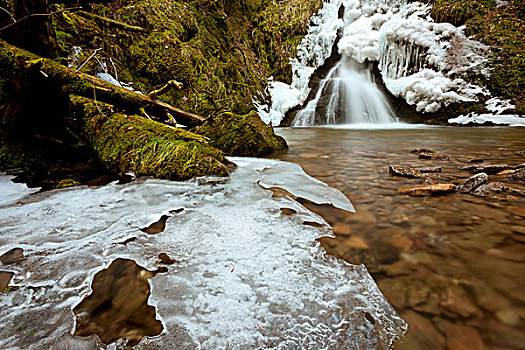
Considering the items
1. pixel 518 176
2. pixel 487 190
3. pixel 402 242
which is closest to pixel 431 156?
pixel 518 176

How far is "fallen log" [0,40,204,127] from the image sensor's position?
2.42 meters

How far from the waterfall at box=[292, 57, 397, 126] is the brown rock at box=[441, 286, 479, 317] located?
11326 mm

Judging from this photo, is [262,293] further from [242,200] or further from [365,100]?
[365,100]

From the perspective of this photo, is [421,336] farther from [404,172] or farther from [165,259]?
[404,172]

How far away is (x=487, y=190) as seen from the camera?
2146 mm

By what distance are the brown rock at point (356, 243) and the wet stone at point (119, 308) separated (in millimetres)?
1196

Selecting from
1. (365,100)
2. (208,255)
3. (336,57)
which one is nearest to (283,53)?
(336,57)

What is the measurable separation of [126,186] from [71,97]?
6.03 ft

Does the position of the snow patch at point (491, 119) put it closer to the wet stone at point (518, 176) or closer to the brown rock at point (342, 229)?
the wet stone at point (518, 176)

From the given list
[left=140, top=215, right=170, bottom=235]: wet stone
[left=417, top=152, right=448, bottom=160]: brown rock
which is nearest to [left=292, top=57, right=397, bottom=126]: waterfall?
[left=417, top=152, right=448, bottom=160]: brown rock

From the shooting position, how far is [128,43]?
732 centimetres

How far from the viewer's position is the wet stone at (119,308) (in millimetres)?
905

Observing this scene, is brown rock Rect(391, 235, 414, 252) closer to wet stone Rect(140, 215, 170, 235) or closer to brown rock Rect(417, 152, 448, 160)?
wet stone Rect(140, 215, 170, 235)

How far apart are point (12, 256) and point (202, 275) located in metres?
1.14
